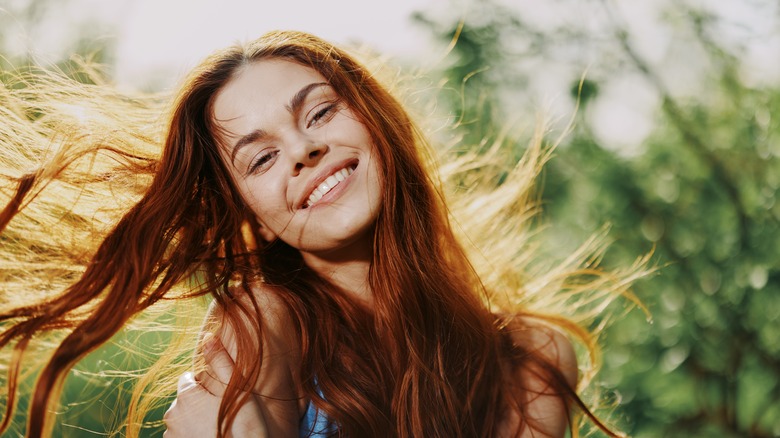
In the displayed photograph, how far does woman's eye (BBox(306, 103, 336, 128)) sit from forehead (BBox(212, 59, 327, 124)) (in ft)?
0.22

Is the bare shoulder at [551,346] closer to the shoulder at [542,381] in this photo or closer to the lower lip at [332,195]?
the shoulder at [542,381]

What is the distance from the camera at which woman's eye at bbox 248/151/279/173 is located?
1.86 meters

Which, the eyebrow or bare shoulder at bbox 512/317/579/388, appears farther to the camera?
bare shoulder at bbox 512/317/579/388

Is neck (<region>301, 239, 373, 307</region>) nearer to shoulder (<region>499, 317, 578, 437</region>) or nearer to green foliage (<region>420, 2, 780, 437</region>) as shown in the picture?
shoulder (<region>499, 317, 578, 437</region>)

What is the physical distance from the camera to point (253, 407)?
1.74 metres

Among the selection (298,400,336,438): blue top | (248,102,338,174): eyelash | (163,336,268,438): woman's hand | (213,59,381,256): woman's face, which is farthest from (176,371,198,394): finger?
(248,102,338,174): eyelash

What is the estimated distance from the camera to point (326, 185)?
184 cm

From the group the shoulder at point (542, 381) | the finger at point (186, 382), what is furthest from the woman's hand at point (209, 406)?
the shoulder at point (542, 381)

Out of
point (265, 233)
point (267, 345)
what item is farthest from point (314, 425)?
point (265, 233)

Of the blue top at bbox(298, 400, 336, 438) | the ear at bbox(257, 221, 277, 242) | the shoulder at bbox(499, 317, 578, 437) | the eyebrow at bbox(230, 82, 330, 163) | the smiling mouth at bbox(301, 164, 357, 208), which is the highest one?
the eyebrow at bbox(230, 82, 330, 163)

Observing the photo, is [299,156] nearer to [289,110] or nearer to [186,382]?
[289,110]

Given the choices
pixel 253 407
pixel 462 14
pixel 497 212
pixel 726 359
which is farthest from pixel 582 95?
pixel 253 407

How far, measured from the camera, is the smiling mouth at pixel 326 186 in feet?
6.06

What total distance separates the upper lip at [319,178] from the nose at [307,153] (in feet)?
0.09
